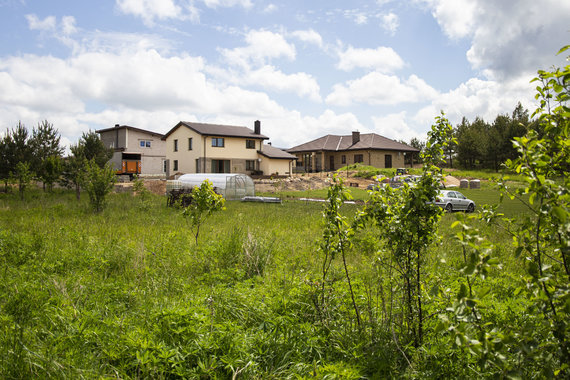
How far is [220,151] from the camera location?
42344 millimetres

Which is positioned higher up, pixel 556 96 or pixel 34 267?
pixel 556 96

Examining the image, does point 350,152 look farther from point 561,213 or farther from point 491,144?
point 561,213

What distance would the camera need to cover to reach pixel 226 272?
20.6 ft

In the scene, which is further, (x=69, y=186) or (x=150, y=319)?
(x=69, y=186)

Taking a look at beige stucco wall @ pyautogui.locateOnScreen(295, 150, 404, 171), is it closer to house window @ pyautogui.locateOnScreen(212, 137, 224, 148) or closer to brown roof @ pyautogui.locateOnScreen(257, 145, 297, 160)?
brown roof @ pyautogui.locateOnScreen(257, 145, 297, 160)

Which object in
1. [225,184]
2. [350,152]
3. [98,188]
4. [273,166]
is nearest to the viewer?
[98,188]

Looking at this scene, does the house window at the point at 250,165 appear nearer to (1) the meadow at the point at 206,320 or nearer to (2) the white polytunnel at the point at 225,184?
(2) the white polytunnel at the point at 225,184

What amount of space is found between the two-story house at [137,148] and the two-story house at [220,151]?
12.8 ft

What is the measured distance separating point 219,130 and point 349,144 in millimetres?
19541

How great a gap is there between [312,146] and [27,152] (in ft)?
122

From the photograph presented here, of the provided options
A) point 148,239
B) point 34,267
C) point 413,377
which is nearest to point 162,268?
point 34,267

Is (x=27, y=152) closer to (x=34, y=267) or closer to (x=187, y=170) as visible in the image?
(x=187, y=170)

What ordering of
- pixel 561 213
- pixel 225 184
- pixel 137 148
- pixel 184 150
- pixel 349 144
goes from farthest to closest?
pixel 349 144 → pixel 137 148 → pixel 184 150 → pixel 225 184 → pixel 561 213

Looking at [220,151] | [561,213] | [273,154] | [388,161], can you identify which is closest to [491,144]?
[388,161]
